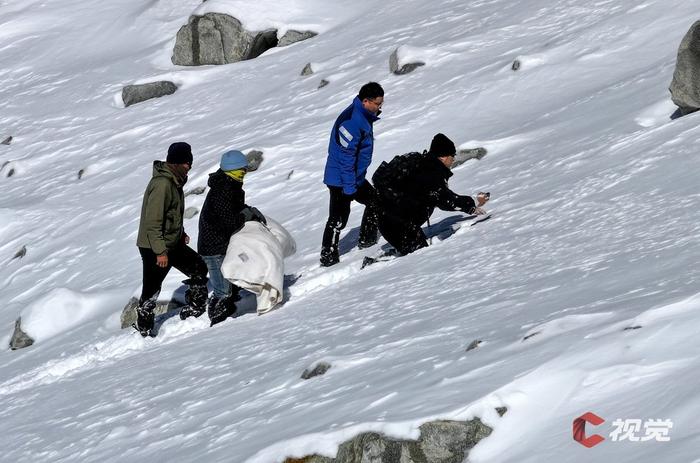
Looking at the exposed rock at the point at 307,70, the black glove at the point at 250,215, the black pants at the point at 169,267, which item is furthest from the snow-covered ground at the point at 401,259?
the black glove at the point at 250,215

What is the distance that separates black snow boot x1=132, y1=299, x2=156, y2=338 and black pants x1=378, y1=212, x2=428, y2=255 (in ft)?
7.17

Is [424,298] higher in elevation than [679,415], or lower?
lower

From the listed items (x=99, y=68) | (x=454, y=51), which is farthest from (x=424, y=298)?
(x=99, y=68)

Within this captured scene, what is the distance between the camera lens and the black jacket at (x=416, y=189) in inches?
367

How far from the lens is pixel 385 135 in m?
13.8

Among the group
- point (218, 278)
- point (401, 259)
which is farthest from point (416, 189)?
point (218, 278)

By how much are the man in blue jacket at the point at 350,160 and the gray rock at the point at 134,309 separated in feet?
5.57

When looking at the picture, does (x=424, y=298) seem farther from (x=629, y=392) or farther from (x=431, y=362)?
(x=629, y=392)

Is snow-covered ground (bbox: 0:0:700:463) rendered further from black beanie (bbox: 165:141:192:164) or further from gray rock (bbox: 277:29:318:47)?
black beanie (bbox: 165:141:192:164)

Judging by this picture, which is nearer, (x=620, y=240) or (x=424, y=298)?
(x=620, y=240)

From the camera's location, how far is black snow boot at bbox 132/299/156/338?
991cm

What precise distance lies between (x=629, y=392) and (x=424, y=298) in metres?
3.42

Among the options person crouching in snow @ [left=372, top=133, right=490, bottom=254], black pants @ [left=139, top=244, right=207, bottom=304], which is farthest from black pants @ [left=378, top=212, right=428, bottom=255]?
black pants @ [left=139, top=244, right=207, bottom=304]

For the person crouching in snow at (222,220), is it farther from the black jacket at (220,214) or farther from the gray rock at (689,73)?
the gray rock at (689,73)
